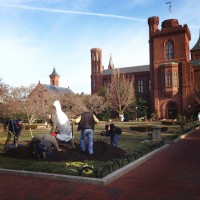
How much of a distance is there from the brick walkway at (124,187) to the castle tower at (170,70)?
139 ft

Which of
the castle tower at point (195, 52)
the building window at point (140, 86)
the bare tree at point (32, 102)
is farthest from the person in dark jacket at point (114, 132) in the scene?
the castle tower at point (195, 52)

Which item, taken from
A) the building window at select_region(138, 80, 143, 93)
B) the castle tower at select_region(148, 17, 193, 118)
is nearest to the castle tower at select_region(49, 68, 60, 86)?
the building window at select_region(138, 80, 143, 93)

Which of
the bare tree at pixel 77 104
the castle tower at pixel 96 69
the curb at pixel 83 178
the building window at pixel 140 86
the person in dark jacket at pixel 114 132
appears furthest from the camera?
the castle tower at pixel 96 69

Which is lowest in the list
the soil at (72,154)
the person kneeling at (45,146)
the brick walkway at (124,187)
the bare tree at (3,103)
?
the brick walkway at (124,187)

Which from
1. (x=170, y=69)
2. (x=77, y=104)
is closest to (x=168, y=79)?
(x=170, y=69)

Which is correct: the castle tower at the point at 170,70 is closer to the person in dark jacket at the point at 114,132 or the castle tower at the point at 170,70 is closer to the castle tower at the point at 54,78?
the person in dark jacket at the point at 114,132

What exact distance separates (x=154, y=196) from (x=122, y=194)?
0.72 metres

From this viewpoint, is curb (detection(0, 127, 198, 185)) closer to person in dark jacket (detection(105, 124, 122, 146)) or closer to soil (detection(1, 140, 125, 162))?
soil (detection(1, 140, 125, 162))

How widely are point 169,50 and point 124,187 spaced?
48026mm

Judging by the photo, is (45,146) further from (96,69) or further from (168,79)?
(96,69)

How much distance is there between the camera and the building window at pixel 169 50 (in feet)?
168

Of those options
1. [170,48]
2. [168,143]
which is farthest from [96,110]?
[168,143]

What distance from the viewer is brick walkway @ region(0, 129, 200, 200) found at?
19.6 feet

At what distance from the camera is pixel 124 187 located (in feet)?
22.0
